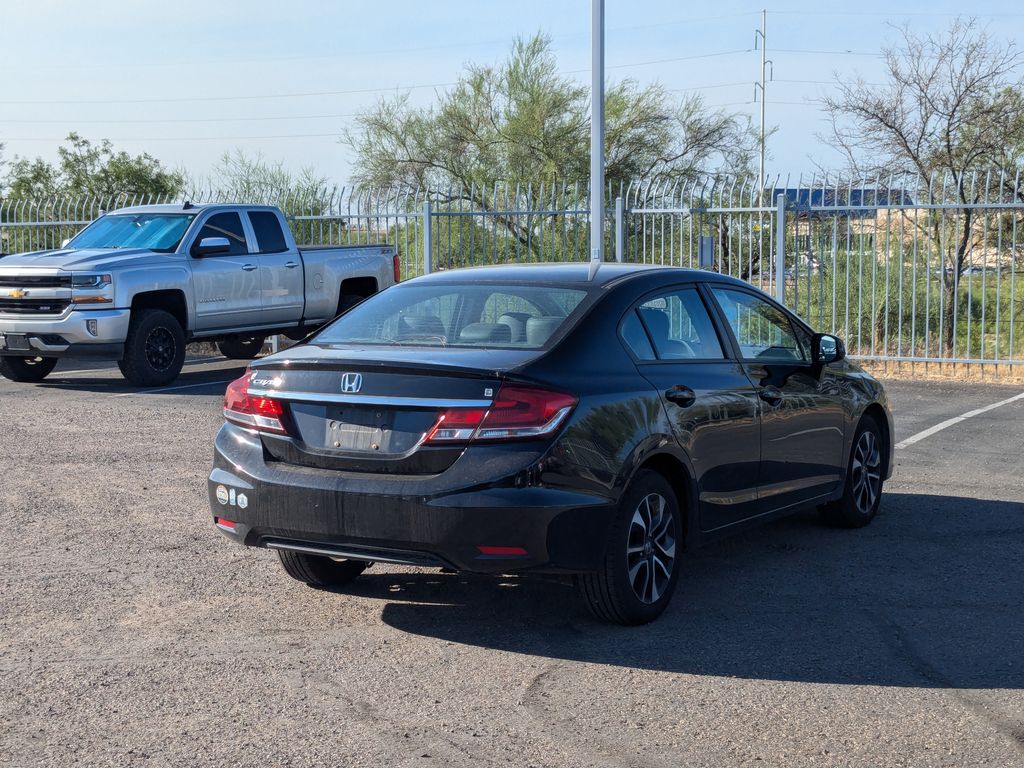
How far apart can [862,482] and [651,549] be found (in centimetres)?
261

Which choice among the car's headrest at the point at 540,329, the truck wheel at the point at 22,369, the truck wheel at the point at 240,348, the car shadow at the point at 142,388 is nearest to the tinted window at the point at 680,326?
the car's headrest at the point at 540,329

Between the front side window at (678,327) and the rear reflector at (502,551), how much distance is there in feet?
3.96

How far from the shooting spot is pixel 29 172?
40.2m

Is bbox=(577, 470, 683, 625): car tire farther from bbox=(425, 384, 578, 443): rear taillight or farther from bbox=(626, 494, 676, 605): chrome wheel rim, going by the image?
bbox=(425, 384, 578, 443): rear taillight

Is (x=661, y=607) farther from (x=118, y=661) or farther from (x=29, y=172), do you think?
(x=29, y=172)

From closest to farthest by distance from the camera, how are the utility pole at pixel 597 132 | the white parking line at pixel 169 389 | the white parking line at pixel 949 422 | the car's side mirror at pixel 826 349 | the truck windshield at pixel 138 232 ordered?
the car's side mirror at pixel 826 349, the white parking line at pixel 949 422, the white parking line at pixel 169 389, the truck windshield at pixel 138 232, the utility pole at pixel 597 132

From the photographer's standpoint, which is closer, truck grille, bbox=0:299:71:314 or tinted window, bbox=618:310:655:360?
tinted window, bbox=618:310:655:360

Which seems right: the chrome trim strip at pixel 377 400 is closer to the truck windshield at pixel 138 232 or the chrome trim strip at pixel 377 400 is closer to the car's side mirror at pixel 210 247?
the car's side mirror at pixel 210 247

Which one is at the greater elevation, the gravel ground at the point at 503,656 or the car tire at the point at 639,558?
the car tire at the point at 639,558

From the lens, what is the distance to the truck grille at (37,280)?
14.5 metres

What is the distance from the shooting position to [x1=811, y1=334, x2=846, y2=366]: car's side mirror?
7465mm

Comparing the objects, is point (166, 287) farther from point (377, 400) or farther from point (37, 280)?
point (377, 400)

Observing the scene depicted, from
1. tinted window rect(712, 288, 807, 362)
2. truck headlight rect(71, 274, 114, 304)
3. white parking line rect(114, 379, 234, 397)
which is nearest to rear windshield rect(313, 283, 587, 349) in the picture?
tinted window rect(712, 288, 807, 362)

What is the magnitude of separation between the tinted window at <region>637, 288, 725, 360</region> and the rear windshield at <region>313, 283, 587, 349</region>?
0.41 meters
